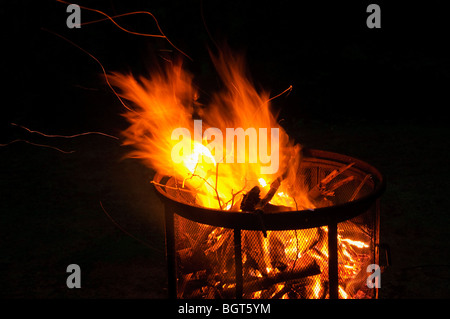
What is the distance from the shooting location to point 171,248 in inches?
91.3

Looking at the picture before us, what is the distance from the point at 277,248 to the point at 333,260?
A: 260mm

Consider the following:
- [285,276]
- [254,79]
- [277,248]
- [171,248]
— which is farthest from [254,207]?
[254,79]

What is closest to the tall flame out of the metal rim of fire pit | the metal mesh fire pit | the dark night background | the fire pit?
the fire pit

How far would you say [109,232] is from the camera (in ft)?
13.0

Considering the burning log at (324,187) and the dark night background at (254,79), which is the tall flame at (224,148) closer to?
the burning log at (324,187)

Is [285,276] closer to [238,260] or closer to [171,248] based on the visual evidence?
[238,260]

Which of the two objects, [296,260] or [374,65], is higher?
[374,65]

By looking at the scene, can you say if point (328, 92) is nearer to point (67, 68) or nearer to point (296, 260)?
point (67, 68)

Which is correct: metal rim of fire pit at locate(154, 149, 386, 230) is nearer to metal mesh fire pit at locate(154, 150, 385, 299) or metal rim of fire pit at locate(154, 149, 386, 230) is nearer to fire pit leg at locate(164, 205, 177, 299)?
metal mesh fire pit at locate(154, 150, 385, 299)

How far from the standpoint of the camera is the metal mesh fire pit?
1.95 metres

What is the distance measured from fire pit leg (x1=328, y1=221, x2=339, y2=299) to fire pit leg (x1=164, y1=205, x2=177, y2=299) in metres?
0.78

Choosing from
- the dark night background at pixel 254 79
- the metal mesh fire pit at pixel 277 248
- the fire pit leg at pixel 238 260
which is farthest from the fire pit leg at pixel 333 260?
the dark night background at pixel 254 79
